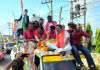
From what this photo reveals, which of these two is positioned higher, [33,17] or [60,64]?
[33,17]

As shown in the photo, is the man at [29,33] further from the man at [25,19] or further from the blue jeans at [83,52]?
the blue jeans at [83,52]

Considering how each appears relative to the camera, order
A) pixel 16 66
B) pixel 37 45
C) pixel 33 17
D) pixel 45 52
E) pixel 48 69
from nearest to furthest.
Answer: pixel 16 66 → pixel 48 69 → pixel 45 52 → pixel 37 45 → pixel 33 17

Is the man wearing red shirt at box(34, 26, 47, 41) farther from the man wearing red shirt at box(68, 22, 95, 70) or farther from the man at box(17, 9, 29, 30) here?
the man wearing red shirt at box(68, 22, 95, 70)

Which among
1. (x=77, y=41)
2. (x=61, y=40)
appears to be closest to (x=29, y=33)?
(x=77, y=41)

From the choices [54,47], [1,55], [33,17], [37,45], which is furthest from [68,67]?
[1,55]

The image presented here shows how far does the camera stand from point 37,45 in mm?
11188

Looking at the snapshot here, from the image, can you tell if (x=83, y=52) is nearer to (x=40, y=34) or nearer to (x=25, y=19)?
(x=40, y=34)

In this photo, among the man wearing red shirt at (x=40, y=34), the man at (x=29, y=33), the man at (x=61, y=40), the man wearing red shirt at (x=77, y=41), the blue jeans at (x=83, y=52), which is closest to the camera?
the blue jeans at (x=83, y=52)

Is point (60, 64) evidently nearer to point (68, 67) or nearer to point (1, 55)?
point (68, 67)

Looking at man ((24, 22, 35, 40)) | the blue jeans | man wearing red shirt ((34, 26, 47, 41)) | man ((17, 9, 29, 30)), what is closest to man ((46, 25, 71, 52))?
the blue jeans

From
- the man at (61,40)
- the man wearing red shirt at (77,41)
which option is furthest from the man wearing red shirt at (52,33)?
the man at (61,40)

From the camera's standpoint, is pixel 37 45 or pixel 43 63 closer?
pixel 43 63

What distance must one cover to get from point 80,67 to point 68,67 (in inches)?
22.4

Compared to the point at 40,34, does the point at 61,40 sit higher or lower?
lower
